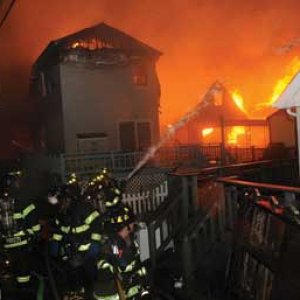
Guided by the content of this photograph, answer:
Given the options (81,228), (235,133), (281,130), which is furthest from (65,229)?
(235,133)

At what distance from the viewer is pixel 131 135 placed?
2086 centimetres

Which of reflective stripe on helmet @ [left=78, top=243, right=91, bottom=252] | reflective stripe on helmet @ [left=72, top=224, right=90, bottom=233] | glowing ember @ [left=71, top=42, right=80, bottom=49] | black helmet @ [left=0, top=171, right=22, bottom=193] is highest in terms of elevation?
glowing ember @ [left=71, top=42, right=80, bottom=49]

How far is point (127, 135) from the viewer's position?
20.8m

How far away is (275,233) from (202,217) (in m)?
2.69

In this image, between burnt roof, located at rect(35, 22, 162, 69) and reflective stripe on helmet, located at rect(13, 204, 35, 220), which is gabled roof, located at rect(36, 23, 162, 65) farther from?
reflective stripe on helmet, located at rect(13, 204, 35, 220)

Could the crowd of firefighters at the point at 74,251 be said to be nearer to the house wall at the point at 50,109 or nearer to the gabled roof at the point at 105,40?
the house wall at the point at 50,109

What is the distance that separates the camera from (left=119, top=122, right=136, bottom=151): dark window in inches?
812

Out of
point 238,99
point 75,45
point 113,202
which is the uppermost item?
point 75,45

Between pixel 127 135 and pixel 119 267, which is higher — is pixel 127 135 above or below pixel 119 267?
above

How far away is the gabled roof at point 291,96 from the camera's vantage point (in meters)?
5.92

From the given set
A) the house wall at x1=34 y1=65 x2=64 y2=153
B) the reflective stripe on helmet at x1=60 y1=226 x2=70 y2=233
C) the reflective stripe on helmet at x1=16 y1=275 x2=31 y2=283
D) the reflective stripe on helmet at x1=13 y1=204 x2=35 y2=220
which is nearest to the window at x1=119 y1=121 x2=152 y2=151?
the house wall at x1=34 y1=65 x2=64 y2=153

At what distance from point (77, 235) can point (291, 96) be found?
3.46 m

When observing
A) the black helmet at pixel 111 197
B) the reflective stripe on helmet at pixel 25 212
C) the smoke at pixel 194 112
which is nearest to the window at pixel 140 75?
the smoke at pixel 194 112

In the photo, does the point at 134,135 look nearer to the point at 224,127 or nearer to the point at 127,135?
the point at 127,135
